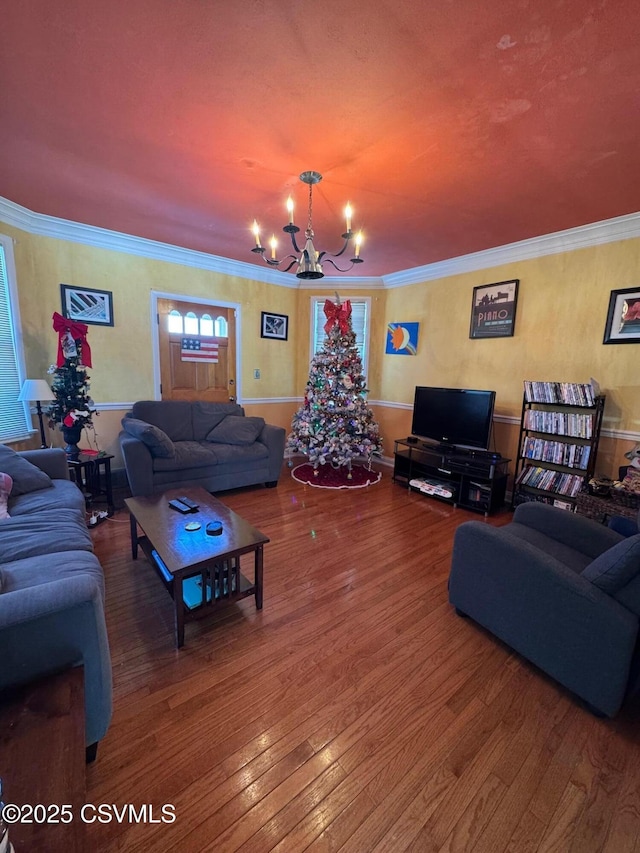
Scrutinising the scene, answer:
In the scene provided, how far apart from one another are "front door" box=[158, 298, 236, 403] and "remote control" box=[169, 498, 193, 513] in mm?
2299

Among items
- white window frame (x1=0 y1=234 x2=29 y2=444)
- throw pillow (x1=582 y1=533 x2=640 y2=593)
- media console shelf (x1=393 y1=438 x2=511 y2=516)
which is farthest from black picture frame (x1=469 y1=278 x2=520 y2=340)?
white window frame (x1=0 y1=234 x2=29 y2=444)

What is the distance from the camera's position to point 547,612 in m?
1.60

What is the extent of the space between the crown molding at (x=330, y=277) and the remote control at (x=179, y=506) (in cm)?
293

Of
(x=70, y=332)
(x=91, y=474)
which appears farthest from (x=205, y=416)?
(x=70, y=332)

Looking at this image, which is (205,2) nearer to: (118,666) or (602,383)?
(118,666)

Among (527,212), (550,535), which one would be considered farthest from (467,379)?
(550,535)

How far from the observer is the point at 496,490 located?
3.43 m

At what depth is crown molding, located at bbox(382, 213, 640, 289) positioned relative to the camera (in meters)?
2.89

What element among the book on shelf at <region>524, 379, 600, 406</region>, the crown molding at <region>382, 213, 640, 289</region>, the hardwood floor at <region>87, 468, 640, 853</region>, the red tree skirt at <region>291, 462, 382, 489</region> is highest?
the crown molding at <region>382, 213, 640, 289</region>

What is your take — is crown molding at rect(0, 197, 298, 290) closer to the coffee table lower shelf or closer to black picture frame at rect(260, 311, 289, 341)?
black picture frame at rect(260, 311, 289, 341)

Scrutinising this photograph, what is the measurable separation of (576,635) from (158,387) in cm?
431

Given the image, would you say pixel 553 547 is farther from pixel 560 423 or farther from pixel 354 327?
pixel 354 327

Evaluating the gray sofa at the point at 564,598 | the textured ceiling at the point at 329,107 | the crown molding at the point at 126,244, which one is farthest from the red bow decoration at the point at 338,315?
the gray sofa at the point at 564,598

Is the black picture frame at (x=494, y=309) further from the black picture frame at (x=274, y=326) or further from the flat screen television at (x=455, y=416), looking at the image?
the black picture frame at (x=274, y=326)
